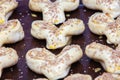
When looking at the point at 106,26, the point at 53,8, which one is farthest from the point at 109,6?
the point at 53,8

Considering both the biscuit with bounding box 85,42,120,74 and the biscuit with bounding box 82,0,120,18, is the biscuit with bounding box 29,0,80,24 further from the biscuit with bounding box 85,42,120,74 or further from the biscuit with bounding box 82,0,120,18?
the biscuit with bounding box 85,42,120,74

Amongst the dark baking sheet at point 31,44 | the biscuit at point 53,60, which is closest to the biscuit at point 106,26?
the dark baking sheet at point 31,44

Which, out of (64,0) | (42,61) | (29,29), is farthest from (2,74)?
(64,0)

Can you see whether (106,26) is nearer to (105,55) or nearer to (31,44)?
(105,55)

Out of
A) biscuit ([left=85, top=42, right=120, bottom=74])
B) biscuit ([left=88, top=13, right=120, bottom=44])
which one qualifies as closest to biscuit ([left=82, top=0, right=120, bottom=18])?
biscuit ([left=88, top=13, right=120, bottom=44])

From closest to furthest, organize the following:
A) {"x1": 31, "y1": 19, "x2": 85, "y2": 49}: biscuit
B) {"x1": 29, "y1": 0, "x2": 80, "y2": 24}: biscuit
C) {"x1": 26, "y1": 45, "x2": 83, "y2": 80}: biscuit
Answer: {"x1": 26, "y1": 45, "x2": 83, "y2": 80}: biscuit, {"x1": 31, "y1": 19, "x2": 85, "y2": 49}: biscuit, {"x1": 29, "y1": 0, "x2": 80, "y2": 24}: biscuit

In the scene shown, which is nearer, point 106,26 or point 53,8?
point 106,26
